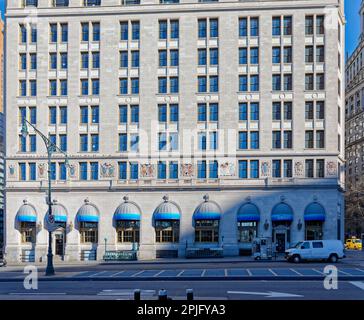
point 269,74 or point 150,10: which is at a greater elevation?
point 150,10

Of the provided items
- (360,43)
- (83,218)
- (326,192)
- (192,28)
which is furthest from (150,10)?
(360,43)

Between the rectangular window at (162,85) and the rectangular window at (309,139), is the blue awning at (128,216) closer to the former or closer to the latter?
the rectangular window at (162,85)

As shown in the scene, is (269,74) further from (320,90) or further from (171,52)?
(171,52)

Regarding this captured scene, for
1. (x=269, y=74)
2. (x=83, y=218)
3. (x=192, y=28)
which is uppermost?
(x=192, y=28)

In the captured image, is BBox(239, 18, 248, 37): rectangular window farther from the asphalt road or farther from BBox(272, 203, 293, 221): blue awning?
the asphalt road

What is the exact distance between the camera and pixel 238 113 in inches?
2132

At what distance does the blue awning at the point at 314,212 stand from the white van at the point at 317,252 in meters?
10.0

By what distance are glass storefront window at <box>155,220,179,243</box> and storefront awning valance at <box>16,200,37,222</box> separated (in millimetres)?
13298

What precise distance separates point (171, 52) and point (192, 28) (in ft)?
11.2

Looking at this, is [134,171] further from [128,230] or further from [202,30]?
[202,30]

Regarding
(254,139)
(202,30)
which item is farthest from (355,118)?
(202,30)

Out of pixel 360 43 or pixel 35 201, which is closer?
pixel 35 201

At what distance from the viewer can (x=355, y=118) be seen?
132125 mm

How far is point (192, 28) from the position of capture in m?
54.9
